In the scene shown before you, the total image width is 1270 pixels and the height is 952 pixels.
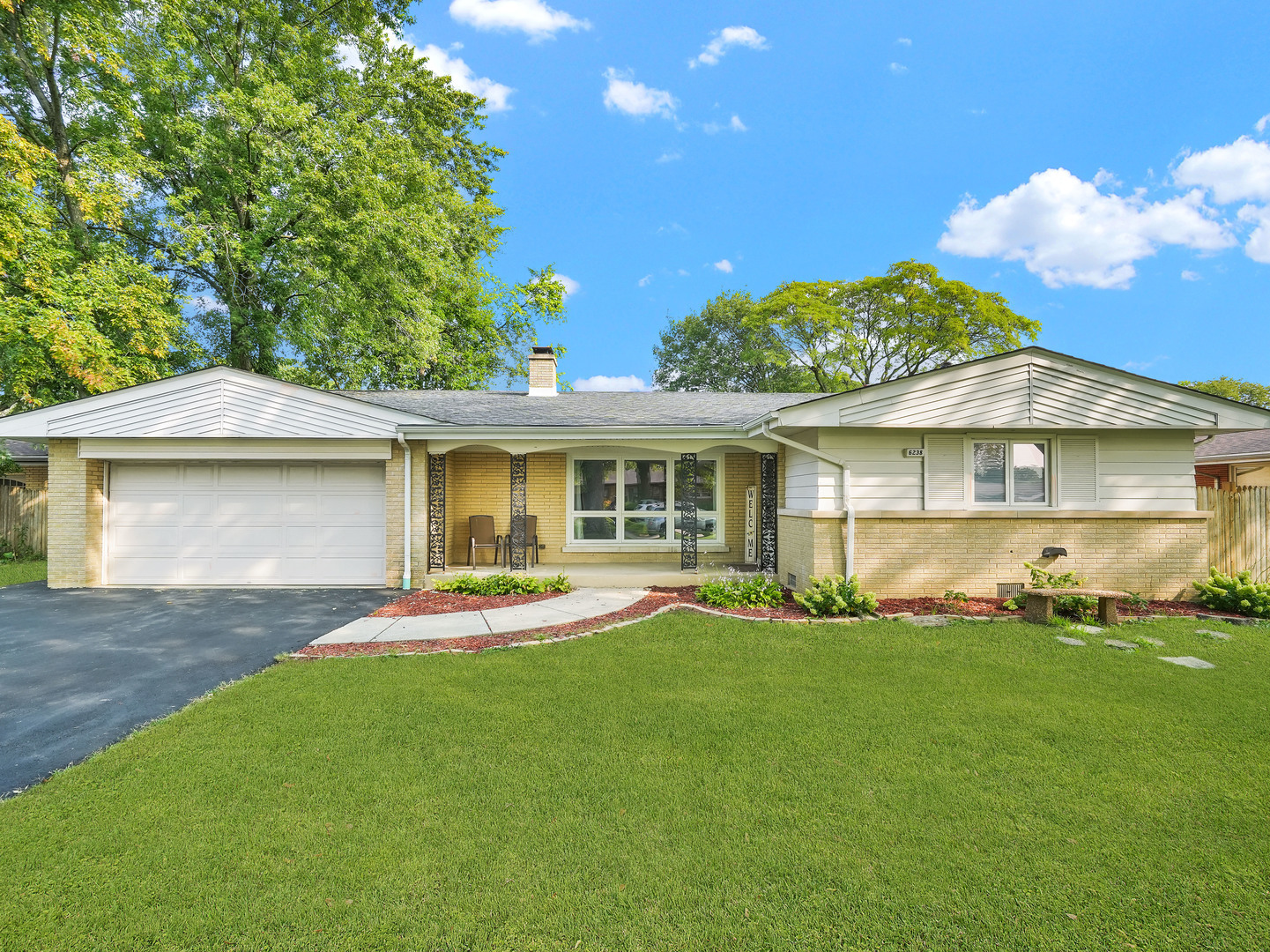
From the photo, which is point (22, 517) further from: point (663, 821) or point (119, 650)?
point (663, 821)

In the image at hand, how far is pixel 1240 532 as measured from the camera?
9133 millimetres

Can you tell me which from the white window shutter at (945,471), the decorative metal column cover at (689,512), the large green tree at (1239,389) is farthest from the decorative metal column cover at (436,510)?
the large green tree at (1239,389)

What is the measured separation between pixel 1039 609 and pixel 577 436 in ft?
24.0

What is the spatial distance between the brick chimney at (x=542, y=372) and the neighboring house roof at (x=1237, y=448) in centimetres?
1503

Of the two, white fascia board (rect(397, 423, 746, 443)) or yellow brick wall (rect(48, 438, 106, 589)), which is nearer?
white fascia board (rect(397, 423, 746, 443))

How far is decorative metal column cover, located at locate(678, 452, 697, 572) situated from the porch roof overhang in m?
0.56

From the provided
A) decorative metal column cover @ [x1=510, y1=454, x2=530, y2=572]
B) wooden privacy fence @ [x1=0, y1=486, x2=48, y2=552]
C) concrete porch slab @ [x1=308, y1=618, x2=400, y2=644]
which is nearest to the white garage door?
decorative metal column cover @ [x1=510, y1=454, x2=530, y2=572]

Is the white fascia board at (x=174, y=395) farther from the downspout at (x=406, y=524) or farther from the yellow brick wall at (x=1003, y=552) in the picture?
the yellow brick wall at (x=1003, y=552)

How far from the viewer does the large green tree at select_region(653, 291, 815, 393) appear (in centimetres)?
3262

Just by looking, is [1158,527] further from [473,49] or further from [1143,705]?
[473,49]

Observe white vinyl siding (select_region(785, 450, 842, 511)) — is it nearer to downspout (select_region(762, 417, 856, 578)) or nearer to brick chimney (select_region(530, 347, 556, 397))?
downspout (select_region(762, 417, 856, 578))

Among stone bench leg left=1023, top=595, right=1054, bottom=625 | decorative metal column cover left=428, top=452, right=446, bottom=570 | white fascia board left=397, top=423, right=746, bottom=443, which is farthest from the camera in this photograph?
decorative metal column cover left=428, top=452, right=446, bottom=570

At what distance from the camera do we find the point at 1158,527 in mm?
8852

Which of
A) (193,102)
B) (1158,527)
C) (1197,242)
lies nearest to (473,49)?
(193,102)
